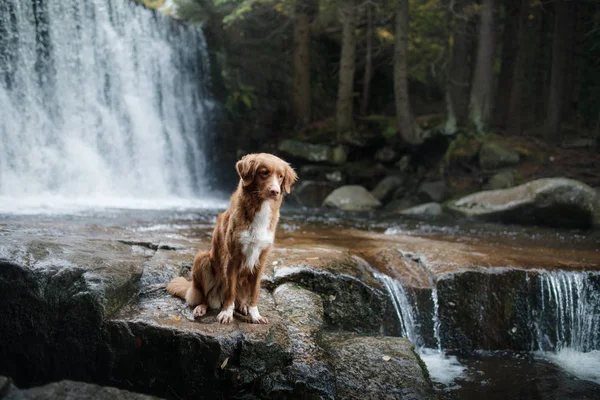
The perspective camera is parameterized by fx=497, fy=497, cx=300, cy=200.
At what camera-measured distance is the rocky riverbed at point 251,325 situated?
3.74 meters

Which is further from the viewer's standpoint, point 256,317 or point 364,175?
point 364,175

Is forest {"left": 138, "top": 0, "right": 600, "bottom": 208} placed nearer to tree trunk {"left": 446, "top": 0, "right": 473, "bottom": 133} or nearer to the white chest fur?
tree trunk {"left": 446, "top": 0, "right": 473, "bottom": 133}

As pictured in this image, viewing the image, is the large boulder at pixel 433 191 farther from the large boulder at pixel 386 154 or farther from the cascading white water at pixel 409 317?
the cascading white water at pixel 409 317

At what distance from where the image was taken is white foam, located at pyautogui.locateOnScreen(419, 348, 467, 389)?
5.07 m

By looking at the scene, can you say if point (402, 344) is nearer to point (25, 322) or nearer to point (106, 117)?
point (25, 322)

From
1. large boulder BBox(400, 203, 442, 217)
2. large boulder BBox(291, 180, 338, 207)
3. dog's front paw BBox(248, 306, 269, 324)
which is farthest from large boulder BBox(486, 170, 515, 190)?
dog's front paw BBox(248, 306, 269, 324)

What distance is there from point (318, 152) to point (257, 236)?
12.7 m

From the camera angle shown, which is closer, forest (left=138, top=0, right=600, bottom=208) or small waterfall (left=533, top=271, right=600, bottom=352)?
small waterfall (left=533, top=271, right=600, bottom=352)

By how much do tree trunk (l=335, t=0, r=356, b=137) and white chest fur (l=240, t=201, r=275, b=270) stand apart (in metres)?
13.1

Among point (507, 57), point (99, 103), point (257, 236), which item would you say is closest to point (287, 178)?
point (257, 236)

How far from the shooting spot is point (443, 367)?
17.8 ft

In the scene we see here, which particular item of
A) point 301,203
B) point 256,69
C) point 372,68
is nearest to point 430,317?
point 301,203

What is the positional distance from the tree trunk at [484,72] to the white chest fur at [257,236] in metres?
13.1

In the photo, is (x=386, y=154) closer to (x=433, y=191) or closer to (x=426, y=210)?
(x=433, y=191)
